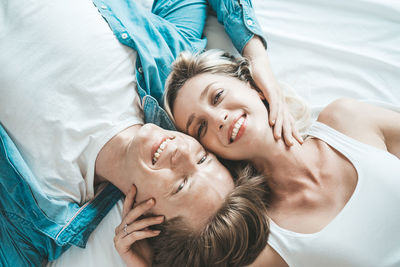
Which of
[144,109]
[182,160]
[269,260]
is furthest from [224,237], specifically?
[144,109]

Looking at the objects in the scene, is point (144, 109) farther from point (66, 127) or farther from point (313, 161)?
point (313, 161)

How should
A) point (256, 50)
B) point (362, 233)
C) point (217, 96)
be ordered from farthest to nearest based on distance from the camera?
1. point (256, 50)
2. point (217, 96)
3. point (362, 233)

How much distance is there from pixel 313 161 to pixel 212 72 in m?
0.52

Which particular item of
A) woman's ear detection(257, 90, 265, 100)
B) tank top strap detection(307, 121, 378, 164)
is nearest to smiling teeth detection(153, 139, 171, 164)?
woman's ear detection(257, 90, 265, 100)

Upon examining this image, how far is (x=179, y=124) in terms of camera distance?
49.1 inches

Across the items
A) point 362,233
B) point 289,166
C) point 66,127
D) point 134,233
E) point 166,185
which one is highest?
point 66,127

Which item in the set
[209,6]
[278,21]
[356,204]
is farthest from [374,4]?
[356,204]

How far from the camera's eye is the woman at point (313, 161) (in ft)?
3.42

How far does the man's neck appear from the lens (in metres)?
1.19

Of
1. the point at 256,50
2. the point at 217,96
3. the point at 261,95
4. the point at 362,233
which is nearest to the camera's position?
the point at 362,233

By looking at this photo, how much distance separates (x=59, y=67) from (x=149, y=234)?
691 mm

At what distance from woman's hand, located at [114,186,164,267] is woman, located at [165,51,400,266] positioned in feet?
1.05

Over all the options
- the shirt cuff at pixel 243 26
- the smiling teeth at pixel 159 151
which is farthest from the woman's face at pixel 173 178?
the shirt cuff at pixel 243 26

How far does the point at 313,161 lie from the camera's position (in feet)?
4.00
